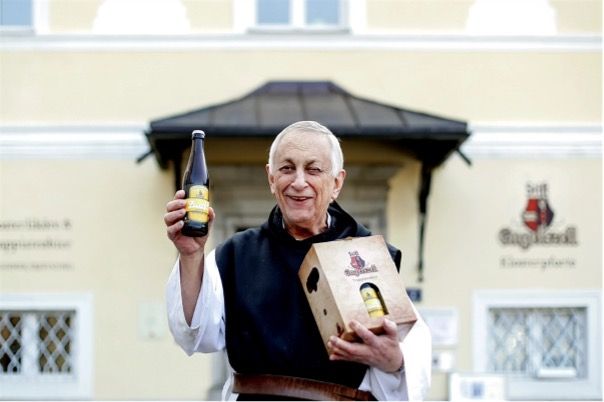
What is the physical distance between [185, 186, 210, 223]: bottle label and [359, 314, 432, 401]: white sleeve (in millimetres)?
586

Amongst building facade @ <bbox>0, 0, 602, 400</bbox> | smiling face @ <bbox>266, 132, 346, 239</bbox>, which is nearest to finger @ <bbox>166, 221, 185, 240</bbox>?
smiling face @ <bbox>266, 132, 346, 239</bbox>

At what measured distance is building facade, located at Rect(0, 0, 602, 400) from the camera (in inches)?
242

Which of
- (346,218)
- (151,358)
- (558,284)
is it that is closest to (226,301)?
(346,218)

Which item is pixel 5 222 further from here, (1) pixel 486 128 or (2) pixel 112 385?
(1) pixel 486 128

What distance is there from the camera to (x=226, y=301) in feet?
7.41

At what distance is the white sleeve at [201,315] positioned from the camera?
85.4 inches

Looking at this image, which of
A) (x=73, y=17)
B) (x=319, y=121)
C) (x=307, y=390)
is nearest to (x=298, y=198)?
(x=307, y=390)

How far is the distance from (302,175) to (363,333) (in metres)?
0.44

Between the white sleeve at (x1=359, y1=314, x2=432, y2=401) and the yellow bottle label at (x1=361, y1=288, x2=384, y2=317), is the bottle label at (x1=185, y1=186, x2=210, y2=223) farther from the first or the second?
the white sleeve at (x1=359, y1=314, x2=432, y2=401)

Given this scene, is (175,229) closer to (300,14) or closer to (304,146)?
(304,146)

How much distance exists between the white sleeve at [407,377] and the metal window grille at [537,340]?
4276mm

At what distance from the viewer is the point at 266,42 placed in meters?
6.26

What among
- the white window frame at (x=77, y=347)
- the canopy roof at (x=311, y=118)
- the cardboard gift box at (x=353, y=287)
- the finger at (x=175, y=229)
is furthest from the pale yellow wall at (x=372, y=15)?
the finger at (x=175, y=229)

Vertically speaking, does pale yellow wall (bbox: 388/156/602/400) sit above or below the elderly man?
above
